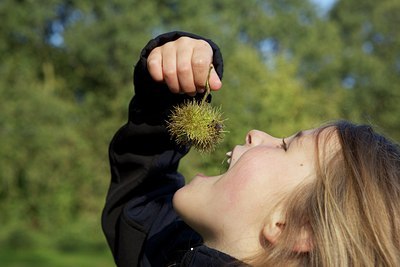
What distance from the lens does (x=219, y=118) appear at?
5.37 feet

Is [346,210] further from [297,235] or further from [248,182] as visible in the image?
[248,182]

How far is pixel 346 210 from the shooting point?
1.58 m

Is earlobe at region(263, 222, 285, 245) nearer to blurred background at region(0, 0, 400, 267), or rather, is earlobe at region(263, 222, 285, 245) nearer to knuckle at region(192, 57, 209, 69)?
knuckle at region(192, 57, 209, 69)

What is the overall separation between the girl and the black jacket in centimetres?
9

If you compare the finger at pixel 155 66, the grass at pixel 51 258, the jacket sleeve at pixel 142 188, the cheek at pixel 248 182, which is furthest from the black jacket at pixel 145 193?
the grass at pixel 51 258

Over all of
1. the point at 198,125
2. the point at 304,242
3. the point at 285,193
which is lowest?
the point at 304,242

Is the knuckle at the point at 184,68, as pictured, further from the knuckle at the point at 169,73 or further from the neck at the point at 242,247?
the neck at the point at 242,247

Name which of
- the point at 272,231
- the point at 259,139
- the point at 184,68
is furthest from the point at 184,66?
the point at 272,231

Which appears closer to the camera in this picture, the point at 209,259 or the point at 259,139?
the point at 209,259

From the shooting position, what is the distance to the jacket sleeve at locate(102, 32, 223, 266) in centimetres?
186

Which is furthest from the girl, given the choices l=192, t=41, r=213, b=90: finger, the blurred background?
the blurred background

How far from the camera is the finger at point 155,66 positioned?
63.1 inches

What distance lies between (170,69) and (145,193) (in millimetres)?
538

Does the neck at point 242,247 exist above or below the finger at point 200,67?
below
